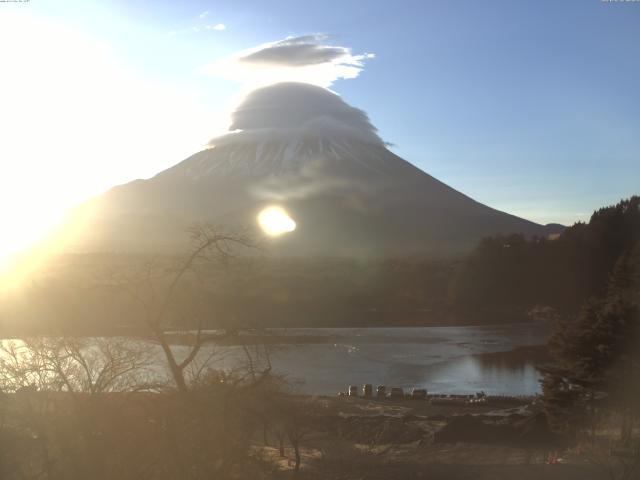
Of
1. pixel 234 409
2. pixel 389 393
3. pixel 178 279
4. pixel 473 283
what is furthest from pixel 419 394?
pixel 473 283

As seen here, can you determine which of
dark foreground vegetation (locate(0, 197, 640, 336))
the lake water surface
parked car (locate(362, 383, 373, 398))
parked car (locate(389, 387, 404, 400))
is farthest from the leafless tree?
dark foreground vegetation (locate(0, 197, 640, 336))

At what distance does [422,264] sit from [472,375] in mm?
26463

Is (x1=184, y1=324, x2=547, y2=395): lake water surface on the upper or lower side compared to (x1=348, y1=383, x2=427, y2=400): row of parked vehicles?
upper

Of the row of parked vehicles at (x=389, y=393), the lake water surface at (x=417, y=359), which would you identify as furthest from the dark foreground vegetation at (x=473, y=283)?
the row of parked vehicles at (x=389, y=393)

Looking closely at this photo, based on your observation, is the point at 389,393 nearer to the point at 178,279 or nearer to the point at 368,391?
the point at 368,391

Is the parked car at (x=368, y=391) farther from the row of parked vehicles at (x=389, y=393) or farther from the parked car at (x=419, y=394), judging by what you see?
the parked car at (x=419, y=394)

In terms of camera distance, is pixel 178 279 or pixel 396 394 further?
pixel 396 394

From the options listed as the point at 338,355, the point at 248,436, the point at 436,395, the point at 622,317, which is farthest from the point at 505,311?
the point at 248,436

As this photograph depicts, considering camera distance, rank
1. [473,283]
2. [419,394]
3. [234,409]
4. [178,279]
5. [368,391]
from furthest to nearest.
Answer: [473,283]
[368,391]
[419,394]
[178,279]
[234,409]

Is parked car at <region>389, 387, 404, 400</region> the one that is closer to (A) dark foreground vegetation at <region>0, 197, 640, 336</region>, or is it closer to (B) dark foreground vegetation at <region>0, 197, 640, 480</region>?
(B) dark foreground vegetation at <region>0, 197, 640, 480</region>

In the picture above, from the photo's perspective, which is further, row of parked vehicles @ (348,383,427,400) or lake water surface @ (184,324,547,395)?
lake water surface @ (184,324,547,395)

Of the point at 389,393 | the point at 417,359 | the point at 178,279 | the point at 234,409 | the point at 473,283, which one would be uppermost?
the point at 473,283

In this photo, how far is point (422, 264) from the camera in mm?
48062

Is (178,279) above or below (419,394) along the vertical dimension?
above
